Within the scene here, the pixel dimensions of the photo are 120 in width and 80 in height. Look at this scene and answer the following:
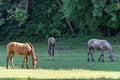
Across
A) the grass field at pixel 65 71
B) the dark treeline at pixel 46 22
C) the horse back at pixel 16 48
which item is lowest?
the grass field at pixel 65 71

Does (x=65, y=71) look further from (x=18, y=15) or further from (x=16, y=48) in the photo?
(x=18, y=15)

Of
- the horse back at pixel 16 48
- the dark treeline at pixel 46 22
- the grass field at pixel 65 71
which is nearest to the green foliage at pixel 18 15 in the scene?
the dark treeline at pixel 46 22

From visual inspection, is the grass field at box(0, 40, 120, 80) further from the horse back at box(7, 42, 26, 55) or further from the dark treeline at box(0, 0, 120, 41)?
the dark treeline at box(0, 0, 120, 41)

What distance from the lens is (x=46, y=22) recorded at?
2872 inches

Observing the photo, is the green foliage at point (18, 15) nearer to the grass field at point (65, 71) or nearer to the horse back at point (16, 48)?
the grass field at point (65, 71)

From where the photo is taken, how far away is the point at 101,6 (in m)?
55.1

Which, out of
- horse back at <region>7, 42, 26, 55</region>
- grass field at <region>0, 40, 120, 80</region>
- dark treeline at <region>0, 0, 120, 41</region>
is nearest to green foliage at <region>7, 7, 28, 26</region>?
dark treeline at <region>0, 0, 120, 41</region>

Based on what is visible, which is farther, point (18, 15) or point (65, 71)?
point (18, 15)

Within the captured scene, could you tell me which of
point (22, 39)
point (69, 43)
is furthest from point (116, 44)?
point (22, 39)

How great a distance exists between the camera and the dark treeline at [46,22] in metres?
60.8

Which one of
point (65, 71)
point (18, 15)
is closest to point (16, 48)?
point (65, 71)

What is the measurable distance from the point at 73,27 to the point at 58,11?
3575mm

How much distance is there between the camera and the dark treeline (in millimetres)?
60797

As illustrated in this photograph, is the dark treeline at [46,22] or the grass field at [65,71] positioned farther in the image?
the dark treeline at [46,22]
